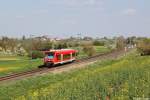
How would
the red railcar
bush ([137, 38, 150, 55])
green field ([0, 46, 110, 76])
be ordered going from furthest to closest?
bush ([137, 38, 150, 55]), the red railcar, green field ([0, 46, 110, 76])

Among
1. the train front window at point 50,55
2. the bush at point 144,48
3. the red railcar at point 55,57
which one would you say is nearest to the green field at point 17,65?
the red railcar at point 55,57

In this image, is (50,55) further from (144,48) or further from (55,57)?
(144,48)

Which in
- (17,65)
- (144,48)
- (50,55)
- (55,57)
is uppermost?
(50,55)

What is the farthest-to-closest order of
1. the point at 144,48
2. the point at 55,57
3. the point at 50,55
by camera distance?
the point at 144,48 → the point at 50,55 → the point at 55,57

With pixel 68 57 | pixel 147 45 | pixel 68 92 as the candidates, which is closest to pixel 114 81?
pixel 68 92

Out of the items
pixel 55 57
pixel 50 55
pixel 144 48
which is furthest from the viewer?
pixel 144 48

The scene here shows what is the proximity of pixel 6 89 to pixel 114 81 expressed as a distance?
31.4 ft

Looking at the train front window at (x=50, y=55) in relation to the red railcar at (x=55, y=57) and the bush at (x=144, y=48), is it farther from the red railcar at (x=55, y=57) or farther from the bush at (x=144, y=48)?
the bush at (x=144, y=48)

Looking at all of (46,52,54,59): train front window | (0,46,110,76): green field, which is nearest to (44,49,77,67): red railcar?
(46,52,54,59): train front window

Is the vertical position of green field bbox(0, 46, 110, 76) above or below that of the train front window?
below

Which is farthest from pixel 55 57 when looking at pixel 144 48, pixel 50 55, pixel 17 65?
pixel 144 48

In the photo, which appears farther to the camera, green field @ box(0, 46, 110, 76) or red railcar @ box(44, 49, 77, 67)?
red railcar @ box(44, 49, 77, 67)

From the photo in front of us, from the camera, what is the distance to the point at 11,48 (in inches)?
5049

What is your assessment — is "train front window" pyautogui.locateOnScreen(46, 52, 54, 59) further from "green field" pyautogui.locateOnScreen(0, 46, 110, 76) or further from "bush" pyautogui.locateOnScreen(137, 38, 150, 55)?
"bush" pyautogui.locateOnScreen(137, 38, 150, 55)
